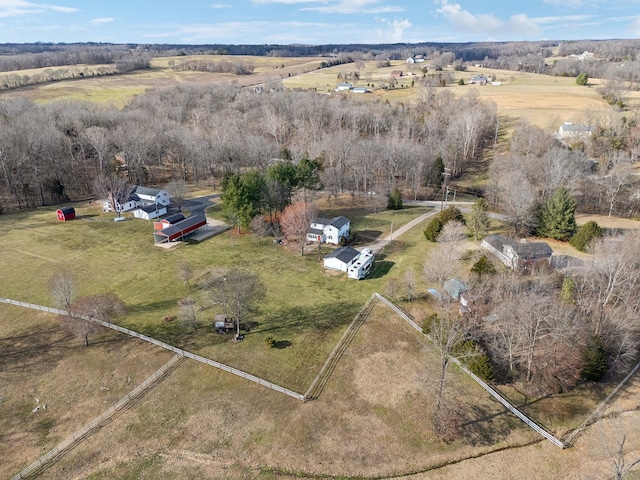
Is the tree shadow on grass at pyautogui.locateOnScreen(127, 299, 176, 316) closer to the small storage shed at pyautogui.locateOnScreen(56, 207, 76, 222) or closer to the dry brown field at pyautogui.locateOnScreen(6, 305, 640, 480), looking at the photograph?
the dry brown field at pyautogui.locateOnScreen(6, 305, 640, 480)

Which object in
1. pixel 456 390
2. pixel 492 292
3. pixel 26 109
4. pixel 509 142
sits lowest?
pixel 456 390

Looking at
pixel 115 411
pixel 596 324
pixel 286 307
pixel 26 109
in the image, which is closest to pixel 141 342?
pixel 115 411

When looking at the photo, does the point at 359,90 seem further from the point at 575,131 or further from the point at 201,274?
the point at 201,274

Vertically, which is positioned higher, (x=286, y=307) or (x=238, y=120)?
(x=238, y=120)

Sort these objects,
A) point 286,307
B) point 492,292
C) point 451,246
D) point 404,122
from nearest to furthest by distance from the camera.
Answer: point 492,292 < point 286,307 < point 451,246 < point 404,122

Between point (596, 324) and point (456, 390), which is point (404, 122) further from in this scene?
point (456, 390)

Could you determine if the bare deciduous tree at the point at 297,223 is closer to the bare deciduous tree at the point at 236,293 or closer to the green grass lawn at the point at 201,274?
the green grass lawn at the point at 201,274

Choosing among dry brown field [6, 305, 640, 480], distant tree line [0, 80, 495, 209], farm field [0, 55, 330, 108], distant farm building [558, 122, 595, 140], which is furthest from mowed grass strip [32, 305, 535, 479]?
farm field [0, 55, 330, 108]
